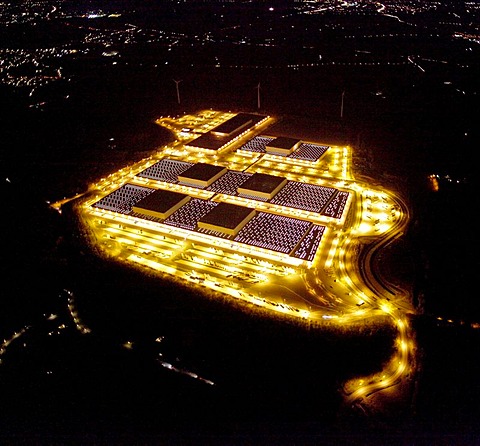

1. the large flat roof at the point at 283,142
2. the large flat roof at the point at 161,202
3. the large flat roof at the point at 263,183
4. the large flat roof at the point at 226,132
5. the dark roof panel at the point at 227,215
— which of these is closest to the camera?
the dark roof panel at the point at 227,215

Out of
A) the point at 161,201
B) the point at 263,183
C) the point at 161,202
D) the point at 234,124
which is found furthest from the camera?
the point at 234,124

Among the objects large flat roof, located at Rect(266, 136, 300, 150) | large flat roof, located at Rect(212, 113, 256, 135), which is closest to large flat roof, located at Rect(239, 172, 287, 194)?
large flat roof, located at Rect(266, 136, 300, 150)

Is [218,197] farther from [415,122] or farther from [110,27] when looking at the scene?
[110,27]

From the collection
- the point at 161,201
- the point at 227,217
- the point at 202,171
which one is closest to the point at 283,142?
the point at 202,171

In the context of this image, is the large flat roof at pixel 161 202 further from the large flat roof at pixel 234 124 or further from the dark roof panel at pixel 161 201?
the large flat roof at pixel 234 124

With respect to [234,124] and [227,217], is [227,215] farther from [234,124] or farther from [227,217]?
[234,124]

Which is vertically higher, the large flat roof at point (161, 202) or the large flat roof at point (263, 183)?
the large flat roof at point (263, 183)

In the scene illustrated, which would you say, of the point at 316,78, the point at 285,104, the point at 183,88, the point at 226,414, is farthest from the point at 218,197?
the point at 316,78

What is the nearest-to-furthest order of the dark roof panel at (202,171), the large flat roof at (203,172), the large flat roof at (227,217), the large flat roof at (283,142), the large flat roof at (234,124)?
the large flat roof at (227,217) → the large flat roof at (203,172) → the dark roof panel at (202,171) → the large flat roof at (283,142) → the large flat roof at (234,124)

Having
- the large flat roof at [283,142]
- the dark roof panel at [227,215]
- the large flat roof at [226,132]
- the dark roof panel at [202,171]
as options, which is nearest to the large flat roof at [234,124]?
the large flat roof at [226,132]

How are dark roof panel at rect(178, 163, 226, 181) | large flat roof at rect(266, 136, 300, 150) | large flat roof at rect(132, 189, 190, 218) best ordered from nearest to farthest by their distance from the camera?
1. large flat roof at rect(132, 189, 190, 218)
2. dark roof panel at rect(178, 163, 226, 181)
3. large flat roof at rect(266, 136, 300, 150)

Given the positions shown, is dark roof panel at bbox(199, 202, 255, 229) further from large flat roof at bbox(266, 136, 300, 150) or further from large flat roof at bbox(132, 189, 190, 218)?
large flat roof at bbox(266, 136, 300, 150)
